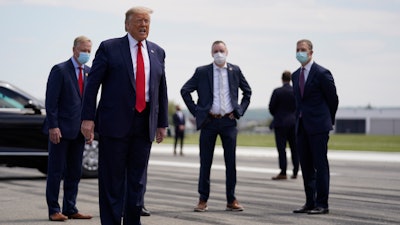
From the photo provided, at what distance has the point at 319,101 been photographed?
9.91 m

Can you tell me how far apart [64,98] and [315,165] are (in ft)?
10.2

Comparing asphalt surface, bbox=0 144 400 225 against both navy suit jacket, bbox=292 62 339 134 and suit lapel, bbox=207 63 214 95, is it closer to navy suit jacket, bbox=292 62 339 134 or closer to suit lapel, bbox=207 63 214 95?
navy suit jacket, bbox=292 62 339 134

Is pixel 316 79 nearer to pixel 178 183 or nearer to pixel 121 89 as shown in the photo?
pixel 121 89

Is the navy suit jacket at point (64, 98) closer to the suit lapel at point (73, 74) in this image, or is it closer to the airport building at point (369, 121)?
the suit lapel at point (73, 74)

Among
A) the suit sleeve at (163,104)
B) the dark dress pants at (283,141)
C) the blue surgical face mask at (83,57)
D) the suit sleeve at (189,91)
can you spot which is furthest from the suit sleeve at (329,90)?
the dark dress pants at (283,141)

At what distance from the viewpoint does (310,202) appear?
9.89m

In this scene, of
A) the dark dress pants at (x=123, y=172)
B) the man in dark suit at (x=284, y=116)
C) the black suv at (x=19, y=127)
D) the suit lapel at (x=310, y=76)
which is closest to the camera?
the dark dress pants at (x=123, y=172)

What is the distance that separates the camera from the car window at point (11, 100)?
1417 centimetres

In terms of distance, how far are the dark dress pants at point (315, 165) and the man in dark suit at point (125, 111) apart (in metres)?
3.59

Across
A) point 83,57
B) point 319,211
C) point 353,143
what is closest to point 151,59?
point 83,57

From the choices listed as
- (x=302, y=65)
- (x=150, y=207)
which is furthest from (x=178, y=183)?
(x=302, y=65)

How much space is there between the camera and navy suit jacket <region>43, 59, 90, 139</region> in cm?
905

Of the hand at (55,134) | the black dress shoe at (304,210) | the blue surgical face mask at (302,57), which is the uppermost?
the blue surgical face mask at (302,57)

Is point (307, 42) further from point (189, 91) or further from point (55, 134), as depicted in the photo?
point (55, 134)
